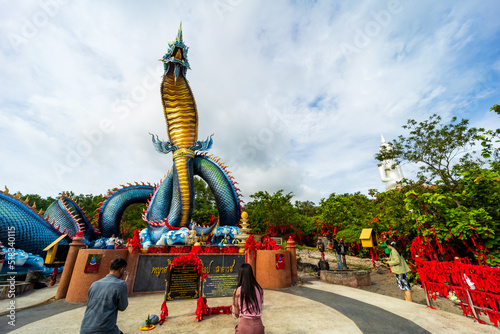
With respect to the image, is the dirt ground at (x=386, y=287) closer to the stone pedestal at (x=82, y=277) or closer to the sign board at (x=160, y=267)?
the sign board at (x=160, y=267)

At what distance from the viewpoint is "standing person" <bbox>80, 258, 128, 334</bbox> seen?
7.34ft

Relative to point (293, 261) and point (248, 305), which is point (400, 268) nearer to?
point (293, 261)

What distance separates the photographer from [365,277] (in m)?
8.80

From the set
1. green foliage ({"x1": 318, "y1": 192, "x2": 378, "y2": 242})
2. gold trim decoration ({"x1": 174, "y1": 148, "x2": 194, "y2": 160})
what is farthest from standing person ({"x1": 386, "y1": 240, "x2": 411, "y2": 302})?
gold trim decoration ({"x1": 174, "y1": 148, "x2": 194, "y2": 160})

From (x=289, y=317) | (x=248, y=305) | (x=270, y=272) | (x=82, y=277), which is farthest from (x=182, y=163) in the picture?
(x=248, y=305)

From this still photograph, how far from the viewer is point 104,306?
2311 mm

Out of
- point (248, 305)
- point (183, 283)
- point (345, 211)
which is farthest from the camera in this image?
point (345, 211)

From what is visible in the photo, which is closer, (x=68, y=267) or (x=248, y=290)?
(x=248, y=290)

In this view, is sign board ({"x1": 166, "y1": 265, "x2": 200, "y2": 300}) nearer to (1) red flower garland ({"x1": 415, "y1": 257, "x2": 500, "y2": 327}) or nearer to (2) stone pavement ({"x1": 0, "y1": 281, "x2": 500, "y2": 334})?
(2) stone pavement ({"x1": 0, "y1": 281, "x2": 500, "y2": 334})

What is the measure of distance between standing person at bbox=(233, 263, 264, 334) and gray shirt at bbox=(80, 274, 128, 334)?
1.32 meters

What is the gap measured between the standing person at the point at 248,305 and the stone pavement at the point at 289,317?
177cm

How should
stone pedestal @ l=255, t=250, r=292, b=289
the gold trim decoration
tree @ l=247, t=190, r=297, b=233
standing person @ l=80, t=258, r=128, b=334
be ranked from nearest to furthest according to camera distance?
standing person @ l=80, t=258, r=128, b=334, stone pedestal @ l=255, t=250, r=292, b=289, the gold trim decoration, tree @ l=247, t=190, r=297, b=233

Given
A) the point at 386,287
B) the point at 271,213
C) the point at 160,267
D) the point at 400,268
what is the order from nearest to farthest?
1. the point at 400,268
2. the point at 160,267
3. the point at 386,287
4. the point at 271,213

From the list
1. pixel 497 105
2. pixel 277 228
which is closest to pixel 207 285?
pixel 497 105
